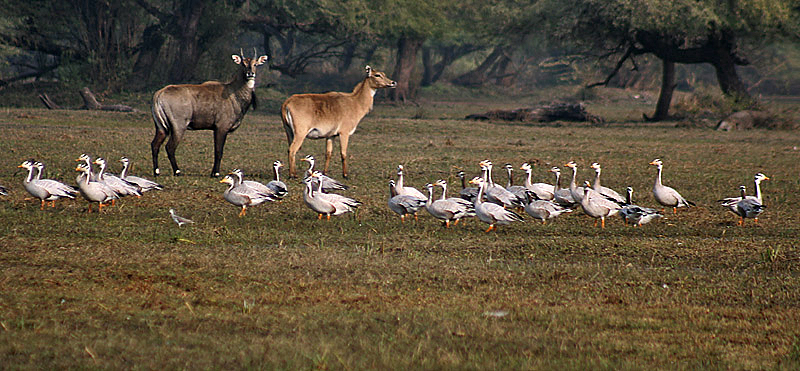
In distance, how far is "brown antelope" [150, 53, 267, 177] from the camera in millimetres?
15781

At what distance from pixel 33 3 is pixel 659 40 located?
2715 centimetres

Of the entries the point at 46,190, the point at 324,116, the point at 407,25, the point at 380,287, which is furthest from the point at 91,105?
the point at 380,287

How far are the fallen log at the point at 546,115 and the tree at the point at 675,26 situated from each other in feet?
5.90

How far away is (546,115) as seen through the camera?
35094mm

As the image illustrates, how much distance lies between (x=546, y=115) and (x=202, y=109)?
21413 millimetres

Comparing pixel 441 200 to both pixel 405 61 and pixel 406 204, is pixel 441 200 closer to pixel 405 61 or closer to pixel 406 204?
pixel 406 204

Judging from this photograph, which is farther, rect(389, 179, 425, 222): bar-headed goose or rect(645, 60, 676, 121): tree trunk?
rect(645, 60, 676, 121): tree trunk

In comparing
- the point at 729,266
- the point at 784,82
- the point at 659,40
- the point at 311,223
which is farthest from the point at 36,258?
the point at 784,82

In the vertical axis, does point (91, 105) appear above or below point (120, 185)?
below

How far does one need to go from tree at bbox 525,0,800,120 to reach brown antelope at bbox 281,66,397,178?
56.0ft

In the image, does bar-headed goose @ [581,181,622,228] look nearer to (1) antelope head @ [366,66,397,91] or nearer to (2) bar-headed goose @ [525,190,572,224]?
(2) bar-headed goose @ [525,190,572,224]

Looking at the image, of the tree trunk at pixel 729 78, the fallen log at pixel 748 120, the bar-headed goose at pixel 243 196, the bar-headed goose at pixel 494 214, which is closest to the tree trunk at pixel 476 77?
the tree trunk at pixel 729 78

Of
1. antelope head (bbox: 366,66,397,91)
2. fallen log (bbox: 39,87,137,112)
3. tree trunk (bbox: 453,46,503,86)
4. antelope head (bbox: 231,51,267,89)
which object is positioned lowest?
tree trunk (bbox: 453,46,503,86)

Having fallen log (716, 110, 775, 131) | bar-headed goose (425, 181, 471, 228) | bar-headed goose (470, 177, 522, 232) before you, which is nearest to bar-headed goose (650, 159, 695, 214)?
bar-headed goose (470, 177, 522, 232)
